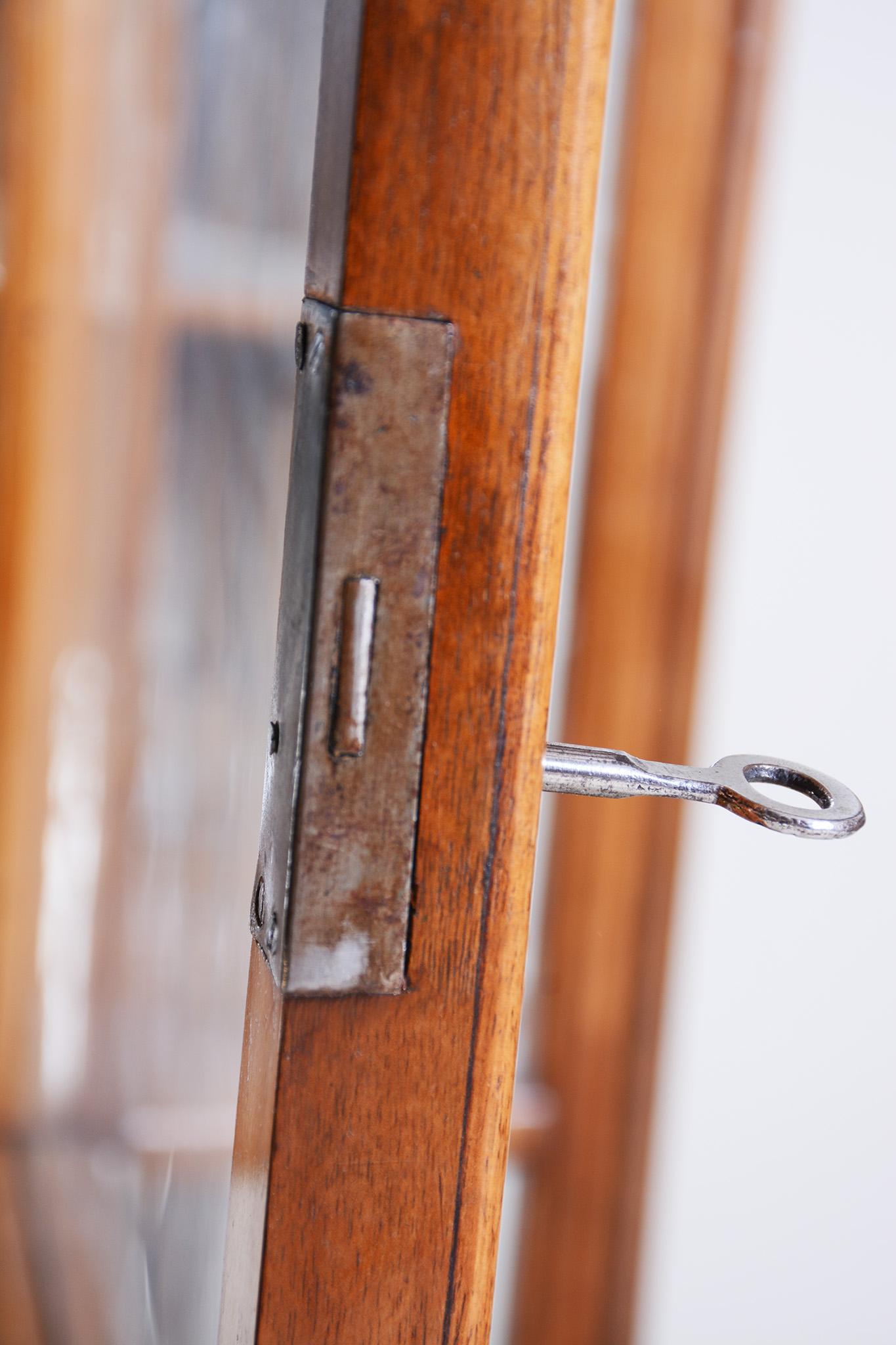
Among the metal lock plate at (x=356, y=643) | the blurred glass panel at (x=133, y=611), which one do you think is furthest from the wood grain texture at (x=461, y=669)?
the blurred glass panel at (x=133, y=611)

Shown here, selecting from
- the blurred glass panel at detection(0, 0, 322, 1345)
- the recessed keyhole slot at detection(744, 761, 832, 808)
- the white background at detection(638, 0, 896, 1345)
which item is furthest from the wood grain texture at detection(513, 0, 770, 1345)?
the recessed keyhole slot at detection(744, 761, 832, 808)

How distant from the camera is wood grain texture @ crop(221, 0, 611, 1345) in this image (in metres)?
0.21

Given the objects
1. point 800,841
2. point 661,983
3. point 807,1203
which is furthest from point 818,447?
point 807,1203

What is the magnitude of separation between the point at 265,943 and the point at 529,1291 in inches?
27.6

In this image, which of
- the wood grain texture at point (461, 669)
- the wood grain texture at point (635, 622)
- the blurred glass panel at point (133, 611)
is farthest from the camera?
the wood grain texture at point (635, 622)

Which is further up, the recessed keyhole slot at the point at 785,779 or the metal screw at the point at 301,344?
the metal screw at the point at 301,344

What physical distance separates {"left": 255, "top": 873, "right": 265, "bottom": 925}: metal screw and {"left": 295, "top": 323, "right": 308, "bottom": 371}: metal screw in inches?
3.9

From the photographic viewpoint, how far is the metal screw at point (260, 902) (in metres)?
0.24

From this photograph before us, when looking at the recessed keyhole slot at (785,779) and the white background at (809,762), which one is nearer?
the recessed keyhole slot at (785,779)

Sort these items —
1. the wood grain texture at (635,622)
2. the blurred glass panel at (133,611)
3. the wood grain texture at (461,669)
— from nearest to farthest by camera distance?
the wood grain texture at (461,669) < the blurred glass panel at (133,611) < the wood grain texture at (635,622)

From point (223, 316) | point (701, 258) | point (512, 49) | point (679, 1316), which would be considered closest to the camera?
point (512, 49)

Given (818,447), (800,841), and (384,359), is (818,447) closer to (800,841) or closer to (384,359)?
(800,841)

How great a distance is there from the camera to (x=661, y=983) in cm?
81

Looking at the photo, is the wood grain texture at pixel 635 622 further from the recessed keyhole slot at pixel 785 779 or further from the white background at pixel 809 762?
the recessed keyhole slot at pixel 785 779
